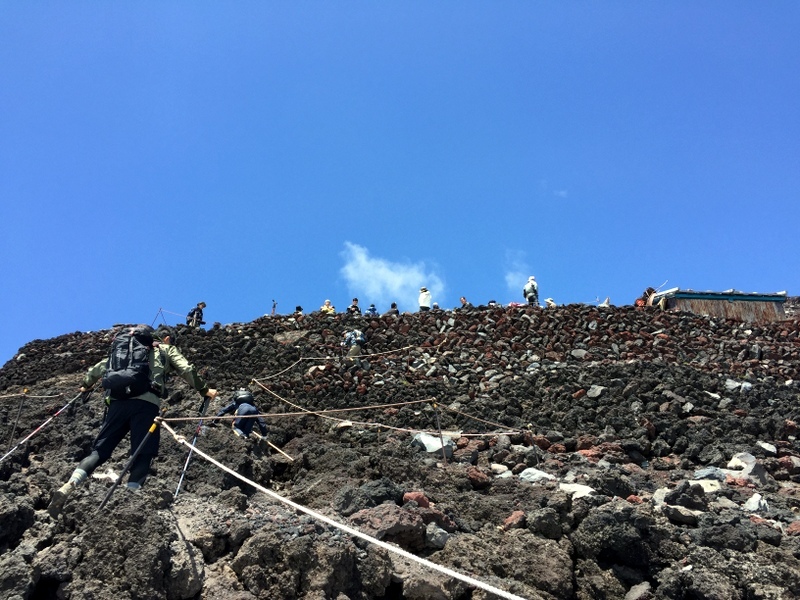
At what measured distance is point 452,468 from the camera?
7.64 meters

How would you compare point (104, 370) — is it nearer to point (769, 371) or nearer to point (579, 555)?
point (579, 555)

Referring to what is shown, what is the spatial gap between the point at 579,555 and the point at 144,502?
3.52 m

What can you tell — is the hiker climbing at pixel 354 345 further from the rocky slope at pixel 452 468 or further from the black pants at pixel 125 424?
the black pants at pixel 125 424

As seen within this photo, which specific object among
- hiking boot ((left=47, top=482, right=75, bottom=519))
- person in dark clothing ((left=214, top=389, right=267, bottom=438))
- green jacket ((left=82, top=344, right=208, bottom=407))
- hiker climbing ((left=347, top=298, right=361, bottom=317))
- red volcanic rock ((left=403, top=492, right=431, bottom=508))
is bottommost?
hiking boot ((left=47, top=482, right=75, bottom=519))

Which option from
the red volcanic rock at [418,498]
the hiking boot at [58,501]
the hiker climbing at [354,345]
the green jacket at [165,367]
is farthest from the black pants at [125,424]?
the hiker climbing at [354,345]

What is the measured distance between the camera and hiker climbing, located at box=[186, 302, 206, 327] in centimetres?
1758

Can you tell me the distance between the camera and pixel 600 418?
36.8ft

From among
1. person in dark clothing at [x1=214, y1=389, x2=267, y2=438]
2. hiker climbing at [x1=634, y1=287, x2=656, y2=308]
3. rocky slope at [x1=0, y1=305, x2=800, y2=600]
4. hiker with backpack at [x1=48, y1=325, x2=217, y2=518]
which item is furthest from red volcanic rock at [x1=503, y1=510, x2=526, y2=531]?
hiker climbing at [x1=634, y1=287, x2=656, y2=308]

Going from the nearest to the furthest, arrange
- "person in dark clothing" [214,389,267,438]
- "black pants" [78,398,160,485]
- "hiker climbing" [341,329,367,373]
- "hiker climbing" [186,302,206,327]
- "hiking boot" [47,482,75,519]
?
"hiking boot" [47,482,75,519] → "black pants" [78,398,160,485] → "person in dark clothing" [214,389,267,438] → "hiker climbing" [341,329,367,373] → "hiker climbing" [186,302,206,327]

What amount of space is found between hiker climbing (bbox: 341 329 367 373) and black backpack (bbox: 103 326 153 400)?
7815mm

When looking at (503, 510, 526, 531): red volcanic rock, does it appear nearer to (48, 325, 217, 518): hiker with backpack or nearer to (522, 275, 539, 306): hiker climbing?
(48, 325, 217, 518): hiker with backpack

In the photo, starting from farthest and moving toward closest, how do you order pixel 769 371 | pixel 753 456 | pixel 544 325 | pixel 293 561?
pixel 544 325, pixel 769 371, pixel 753 456, pixel 293 561

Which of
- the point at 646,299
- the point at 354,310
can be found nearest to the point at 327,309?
the point at 354,310

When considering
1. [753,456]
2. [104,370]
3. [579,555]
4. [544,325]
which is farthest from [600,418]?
[104,370]
